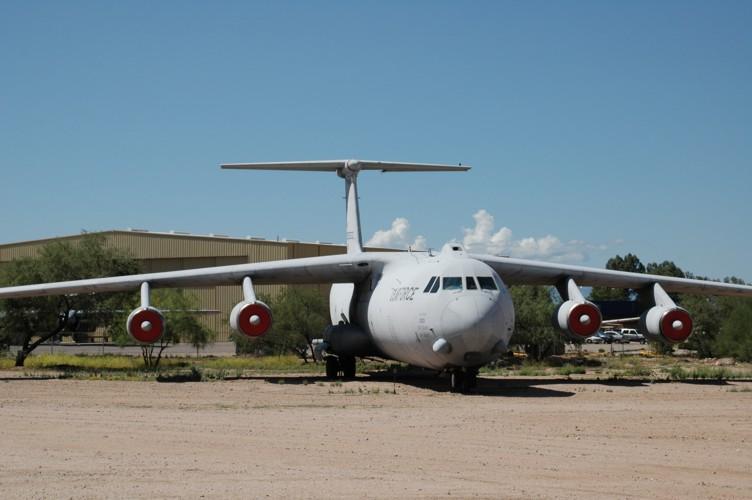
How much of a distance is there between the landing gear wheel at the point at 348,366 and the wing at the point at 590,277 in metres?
4.37

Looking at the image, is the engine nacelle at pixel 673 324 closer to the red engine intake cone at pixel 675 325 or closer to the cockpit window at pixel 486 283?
the red engine intake cone at pixel 675 325

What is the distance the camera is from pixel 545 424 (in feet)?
43.5

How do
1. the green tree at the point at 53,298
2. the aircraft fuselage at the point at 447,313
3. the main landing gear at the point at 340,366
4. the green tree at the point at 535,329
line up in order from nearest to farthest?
the aircraft fuselage at the point at 447,313 → the main landing gear at the point at 340,366 → the green tree at the point at 53,298 → the green tree at the point at 535,329

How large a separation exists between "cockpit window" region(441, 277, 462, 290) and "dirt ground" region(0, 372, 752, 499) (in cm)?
203

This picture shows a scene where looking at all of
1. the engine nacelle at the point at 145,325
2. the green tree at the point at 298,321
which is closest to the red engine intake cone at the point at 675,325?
the engine nacelle at the point at 145,325

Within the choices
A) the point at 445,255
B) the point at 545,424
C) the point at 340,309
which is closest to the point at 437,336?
the point at 445,255

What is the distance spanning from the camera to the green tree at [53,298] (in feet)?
104

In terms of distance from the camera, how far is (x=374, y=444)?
11.1 metres

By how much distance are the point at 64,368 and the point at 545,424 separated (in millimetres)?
22154

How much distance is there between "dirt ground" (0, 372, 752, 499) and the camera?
8.34 meters

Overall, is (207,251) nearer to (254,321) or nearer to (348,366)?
(348,366)

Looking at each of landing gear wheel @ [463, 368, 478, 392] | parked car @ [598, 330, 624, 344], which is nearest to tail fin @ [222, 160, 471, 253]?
landing gear wheel @ [463, 368, 478, 392]

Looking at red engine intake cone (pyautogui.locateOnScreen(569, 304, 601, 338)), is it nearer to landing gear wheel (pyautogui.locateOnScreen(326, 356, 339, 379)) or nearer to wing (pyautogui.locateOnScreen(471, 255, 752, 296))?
wing (pyautogui.locateOnScreen(471, 255, 752, 296))

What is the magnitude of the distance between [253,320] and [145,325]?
241 cm
